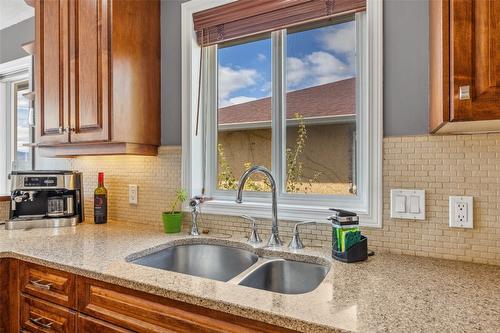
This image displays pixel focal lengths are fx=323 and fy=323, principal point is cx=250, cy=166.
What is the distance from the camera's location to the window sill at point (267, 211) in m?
1.43

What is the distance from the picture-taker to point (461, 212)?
116 centimetres

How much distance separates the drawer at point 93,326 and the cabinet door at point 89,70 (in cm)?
86

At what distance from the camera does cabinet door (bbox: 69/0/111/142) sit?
64.7 inches

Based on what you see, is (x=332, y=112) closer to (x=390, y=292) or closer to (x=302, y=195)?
(x=302, y=195)

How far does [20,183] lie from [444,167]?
6.94 ft


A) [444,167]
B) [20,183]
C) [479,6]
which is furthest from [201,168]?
[479,6]

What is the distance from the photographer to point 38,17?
188 centimetres

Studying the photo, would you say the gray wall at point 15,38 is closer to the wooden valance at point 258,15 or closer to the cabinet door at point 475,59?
the wooden valance at point 258,15

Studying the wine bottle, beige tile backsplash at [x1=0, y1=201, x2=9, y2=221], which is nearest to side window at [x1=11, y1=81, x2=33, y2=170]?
beige tile backsplash at [x1=0, y1=201, x2=9, y2=221]

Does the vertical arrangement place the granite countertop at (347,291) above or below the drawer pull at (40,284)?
above

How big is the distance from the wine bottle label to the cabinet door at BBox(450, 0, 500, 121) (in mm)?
1874

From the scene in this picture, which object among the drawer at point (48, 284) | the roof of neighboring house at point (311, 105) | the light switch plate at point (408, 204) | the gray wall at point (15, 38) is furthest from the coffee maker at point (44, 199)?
the light switch plate at point (408, 204)

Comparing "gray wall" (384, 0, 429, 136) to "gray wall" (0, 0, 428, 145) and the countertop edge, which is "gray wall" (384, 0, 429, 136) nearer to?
"gray wall" (0, 0, 428, 145)

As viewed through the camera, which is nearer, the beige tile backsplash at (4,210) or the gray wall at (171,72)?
the gray wall at (171,72)
